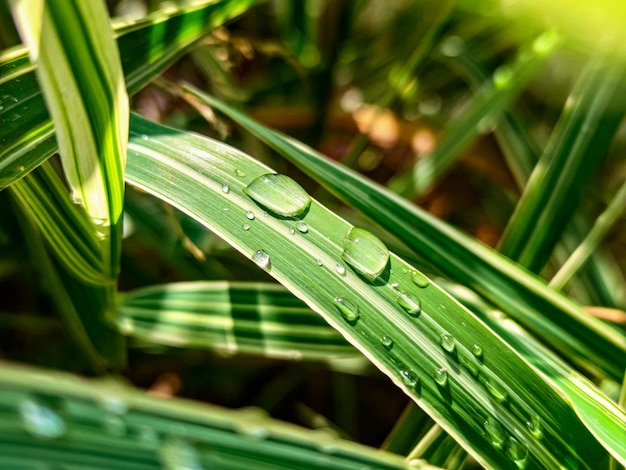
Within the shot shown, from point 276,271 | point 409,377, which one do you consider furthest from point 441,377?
point 276,271

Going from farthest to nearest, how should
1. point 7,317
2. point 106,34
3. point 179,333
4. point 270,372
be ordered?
point 270,372 → point 7,317 → point 179,333 → point 106,34

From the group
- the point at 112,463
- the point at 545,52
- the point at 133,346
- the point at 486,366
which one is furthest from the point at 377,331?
the point at 545,52

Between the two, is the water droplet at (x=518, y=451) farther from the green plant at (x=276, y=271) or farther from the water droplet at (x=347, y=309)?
the water droplet at (x=347, y=309)

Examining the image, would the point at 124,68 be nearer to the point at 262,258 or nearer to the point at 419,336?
the point at 262,258

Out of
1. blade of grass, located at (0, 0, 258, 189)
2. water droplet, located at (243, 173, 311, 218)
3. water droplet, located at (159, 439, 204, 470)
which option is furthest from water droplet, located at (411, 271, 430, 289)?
blade of grass, located at (0, 0, 258, 189)

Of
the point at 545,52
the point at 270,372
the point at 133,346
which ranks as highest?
the point at 545,52

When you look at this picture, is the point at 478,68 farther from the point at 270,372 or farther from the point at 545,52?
the point at 270,372
